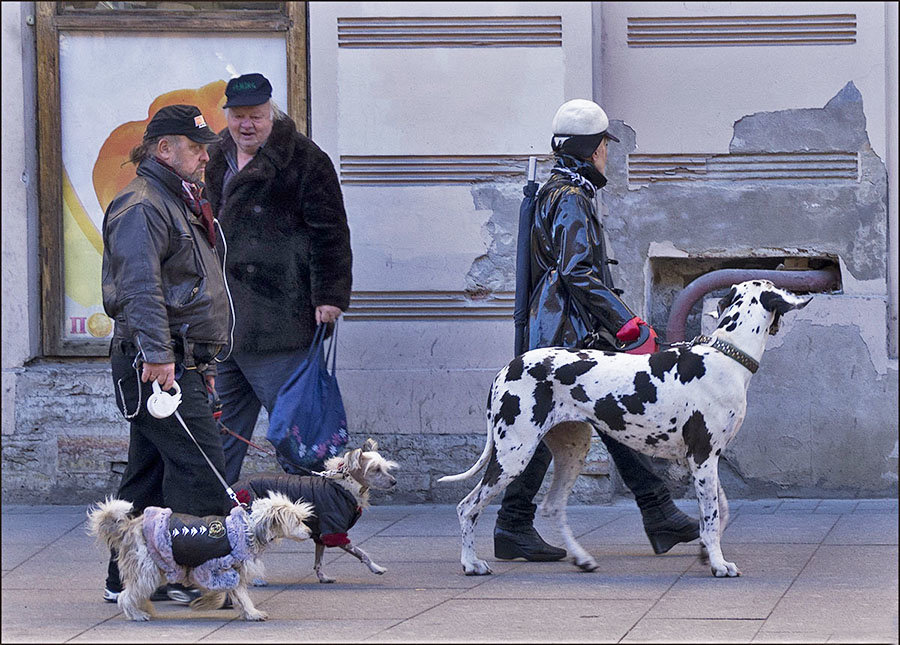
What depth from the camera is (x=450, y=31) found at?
830cm

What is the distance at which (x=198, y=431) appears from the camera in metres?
5.62

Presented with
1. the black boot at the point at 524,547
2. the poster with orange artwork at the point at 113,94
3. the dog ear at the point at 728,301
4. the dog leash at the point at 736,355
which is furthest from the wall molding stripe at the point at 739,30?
the black boot at the point at 524,547

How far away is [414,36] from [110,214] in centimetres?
324

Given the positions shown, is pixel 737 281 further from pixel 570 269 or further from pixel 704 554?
pixel 704 554

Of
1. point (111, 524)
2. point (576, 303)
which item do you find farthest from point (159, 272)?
point (576, 303)

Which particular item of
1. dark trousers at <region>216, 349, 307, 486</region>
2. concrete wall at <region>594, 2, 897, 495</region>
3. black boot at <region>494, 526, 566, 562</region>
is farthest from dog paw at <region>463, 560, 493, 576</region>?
concrete wall at <region>594, 2, 897, 495</region>

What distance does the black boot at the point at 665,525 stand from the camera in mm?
6668

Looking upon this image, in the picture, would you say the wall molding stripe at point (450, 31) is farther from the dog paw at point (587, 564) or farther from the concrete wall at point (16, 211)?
the dog paw at point (587, 564)

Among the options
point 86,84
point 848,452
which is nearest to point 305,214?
point 86,84

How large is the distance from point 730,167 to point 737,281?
2.36 ft

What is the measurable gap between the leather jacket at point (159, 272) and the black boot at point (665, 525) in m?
2.36

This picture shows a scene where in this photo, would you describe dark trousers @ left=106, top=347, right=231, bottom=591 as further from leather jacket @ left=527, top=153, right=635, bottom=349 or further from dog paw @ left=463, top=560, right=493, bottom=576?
leather jacket @ left=527, top=153, right=635, bottom=349

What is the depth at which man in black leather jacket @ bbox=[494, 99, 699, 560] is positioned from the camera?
20.7 ft

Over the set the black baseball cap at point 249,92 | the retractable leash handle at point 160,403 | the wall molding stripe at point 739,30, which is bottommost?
the retractable leash handle at point 160,403
